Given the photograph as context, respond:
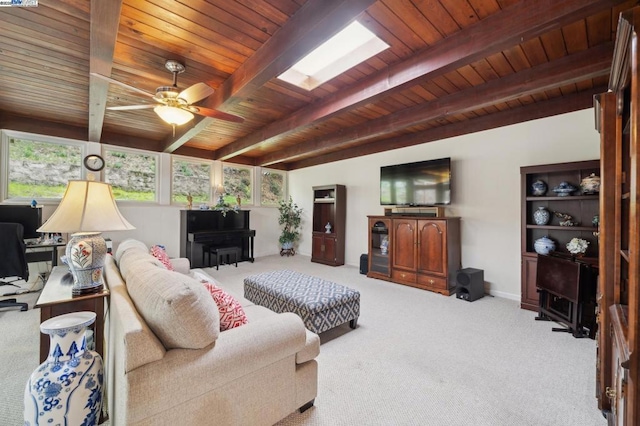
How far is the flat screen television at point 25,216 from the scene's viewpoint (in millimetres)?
3752

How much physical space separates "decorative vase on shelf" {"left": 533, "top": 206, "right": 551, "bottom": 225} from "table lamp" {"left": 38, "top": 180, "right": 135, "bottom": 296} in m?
A: 4.36

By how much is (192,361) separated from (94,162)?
17.7 feet

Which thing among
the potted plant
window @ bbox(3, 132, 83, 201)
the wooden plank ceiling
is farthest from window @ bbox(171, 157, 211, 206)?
the potted plant

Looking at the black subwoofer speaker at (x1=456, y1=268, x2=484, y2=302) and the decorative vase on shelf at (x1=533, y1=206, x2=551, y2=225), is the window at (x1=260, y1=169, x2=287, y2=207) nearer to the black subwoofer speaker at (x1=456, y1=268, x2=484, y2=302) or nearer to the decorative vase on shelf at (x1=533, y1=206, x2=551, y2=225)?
the black subwoofer speaker at (x1=456, y1=268, x2=484, y2=302)

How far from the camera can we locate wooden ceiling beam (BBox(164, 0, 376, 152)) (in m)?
1.65

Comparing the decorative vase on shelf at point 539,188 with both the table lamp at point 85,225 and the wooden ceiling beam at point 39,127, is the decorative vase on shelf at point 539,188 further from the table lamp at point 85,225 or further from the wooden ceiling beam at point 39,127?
the wooden ceiling beam at point 39,127

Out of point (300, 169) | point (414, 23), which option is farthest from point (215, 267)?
point (414, 23)

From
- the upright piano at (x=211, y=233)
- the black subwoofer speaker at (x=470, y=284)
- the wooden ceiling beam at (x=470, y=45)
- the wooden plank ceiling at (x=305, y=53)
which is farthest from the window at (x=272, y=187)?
the black subwoofer speaker at (x=470, y=284)

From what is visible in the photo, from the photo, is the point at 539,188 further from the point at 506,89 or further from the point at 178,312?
the point at 178,312

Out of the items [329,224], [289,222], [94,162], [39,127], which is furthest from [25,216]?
[329,224]

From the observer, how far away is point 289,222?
290 inches

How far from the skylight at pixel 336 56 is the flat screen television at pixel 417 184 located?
96.9 inches

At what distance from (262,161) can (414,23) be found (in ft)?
17.9

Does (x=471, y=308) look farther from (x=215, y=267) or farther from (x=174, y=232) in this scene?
(x=174, y=232)
